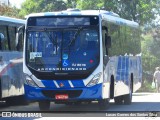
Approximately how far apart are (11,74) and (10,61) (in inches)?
17.2

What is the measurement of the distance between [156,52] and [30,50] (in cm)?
5239

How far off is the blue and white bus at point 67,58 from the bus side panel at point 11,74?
144cm

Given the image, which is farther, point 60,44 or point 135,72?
point 135,72

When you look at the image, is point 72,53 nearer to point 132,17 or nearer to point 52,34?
point 52,34

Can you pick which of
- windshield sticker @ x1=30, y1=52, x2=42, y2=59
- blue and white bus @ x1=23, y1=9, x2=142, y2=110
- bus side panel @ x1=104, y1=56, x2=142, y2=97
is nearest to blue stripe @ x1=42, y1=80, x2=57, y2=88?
blue and white bus @ x1=23, y1=9, x2=142, y2=110

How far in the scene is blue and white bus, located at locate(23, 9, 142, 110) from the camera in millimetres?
19719

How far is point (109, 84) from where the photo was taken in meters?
21.4

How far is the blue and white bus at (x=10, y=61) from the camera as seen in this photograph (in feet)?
70.1

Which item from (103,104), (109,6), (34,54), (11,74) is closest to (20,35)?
(34,54)

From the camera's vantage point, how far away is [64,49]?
65.4 feet

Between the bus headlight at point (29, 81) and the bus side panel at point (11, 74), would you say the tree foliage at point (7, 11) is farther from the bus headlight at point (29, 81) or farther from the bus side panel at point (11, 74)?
the bus headlight at point (29, 81)

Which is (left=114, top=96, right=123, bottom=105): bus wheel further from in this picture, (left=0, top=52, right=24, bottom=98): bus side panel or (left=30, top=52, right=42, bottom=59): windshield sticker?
(left=30, top=52, right=42, bottom=59): windshield sticker

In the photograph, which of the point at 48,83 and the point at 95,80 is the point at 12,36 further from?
the point at 95,80

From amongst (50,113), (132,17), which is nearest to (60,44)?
(50,113)
